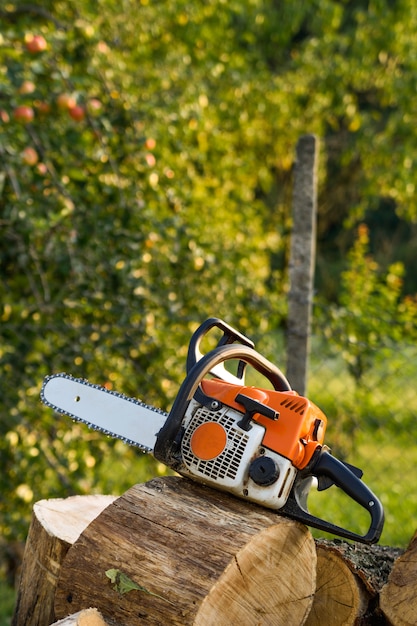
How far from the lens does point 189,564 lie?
4.75 feet

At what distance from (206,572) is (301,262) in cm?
152

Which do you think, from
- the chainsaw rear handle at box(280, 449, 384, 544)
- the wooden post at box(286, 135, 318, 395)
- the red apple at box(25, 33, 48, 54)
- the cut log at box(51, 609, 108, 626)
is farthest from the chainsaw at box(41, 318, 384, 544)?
the red apple at box(25, 33, 48, 54)

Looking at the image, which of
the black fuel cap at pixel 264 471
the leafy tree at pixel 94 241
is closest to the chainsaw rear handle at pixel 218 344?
the black fuel cap at pixel 264 471

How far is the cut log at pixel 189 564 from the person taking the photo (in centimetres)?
143

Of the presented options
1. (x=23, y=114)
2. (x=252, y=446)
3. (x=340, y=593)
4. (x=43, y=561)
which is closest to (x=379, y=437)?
(x=23, y=114)

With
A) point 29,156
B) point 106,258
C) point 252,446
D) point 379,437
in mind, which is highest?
point 29,156

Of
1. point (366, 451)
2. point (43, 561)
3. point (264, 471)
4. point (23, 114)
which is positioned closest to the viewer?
point (264, 471)

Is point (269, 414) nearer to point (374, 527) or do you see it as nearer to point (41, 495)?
point (374, 527)

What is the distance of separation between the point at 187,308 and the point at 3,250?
33.8 inches

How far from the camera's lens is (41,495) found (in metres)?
3.31

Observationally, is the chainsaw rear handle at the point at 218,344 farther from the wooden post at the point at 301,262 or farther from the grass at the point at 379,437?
the grass at the point at 379,437

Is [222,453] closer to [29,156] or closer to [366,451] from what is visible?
[29,156]

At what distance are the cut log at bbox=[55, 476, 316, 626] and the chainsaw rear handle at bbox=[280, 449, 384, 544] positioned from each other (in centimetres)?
4

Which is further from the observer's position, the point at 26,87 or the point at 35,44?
the point at 35,44
